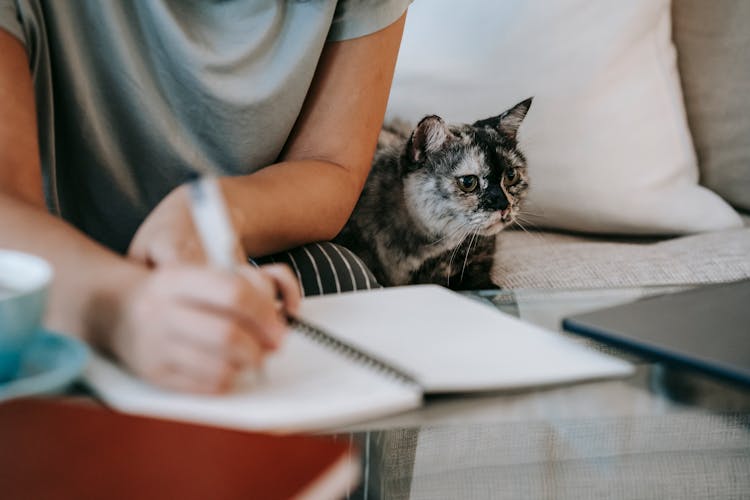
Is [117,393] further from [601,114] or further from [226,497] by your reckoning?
[601,114]

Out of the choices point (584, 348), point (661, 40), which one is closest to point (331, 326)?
point (584, 348)

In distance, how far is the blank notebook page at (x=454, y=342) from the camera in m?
0.47

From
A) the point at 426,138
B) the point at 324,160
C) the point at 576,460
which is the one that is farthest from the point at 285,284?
the point at 576,460

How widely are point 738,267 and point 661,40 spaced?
19.4 inches

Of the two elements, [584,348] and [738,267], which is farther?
[738,267]

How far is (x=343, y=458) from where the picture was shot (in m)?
0.34

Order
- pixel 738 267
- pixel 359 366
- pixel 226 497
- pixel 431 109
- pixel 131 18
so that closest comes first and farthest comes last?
1. pixel 226 497
2. pixel 359 366
3. pixel 131 18
4. pixel 738 267
5. pixel 431 109

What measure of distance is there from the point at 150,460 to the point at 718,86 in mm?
1345

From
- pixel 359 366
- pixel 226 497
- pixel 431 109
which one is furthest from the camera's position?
pixel 431 109

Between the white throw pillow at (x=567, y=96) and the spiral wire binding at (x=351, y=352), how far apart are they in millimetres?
818

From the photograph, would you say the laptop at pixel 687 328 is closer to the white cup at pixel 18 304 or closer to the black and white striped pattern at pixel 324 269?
the black and white striped pattern at pixel 324 269

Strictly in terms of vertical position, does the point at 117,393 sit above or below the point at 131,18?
below

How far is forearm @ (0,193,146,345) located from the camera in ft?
1.49

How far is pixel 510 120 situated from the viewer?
1188 mm
